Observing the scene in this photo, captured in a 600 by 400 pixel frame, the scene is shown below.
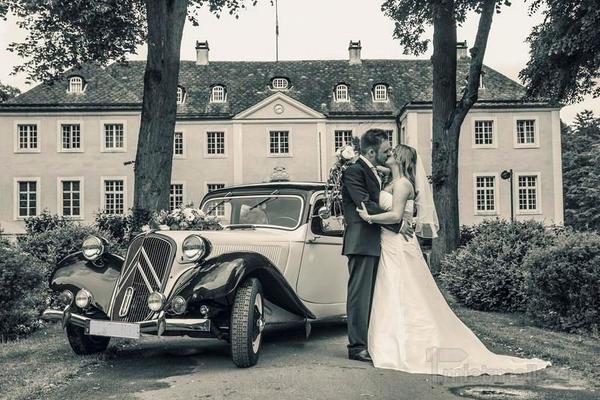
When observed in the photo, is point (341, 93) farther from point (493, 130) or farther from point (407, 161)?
point (407, 161)

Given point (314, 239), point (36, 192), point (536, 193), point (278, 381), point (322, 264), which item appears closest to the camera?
point (278, 381)

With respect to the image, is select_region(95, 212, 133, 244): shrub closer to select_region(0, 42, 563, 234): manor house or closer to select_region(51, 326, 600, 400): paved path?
select_region(51, 326, 600, 400): paved path

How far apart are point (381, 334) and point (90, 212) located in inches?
1423

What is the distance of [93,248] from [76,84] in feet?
119

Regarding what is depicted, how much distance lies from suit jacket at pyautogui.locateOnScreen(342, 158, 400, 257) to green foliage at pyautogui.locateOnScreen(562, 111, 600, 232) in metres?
42.9

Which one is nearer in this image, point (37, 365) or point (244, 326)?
point (244, 326)

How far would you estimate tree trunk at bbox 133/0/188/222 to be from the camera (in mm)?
12734

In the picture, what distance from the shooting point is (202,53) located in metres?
44.8

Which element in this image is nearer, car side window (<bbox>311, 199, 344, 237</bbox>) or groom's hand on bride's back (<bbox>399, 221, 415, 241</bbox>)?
groom's hand on bride's back (<bbox>399, 221, 415, 241</bbox>)

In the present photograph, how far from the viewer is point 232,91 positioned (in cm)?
4216

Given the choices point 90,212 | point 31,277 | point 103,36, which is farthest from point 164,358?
point 90,212

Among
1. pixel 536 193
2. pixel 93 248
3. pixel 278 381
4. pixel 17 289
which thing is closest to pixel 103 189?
pixel 536 193

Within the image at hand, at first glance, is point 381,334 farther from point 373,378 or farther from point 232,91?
point 232,91

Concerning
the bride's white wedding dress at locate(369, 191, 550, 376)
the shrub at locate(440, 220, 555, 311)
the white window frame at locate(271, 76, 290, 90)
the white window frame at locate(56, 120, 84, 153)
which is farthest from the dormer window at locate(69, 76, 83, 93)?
the bride's white wedding dress at locate(369, 191, 550, 376)
